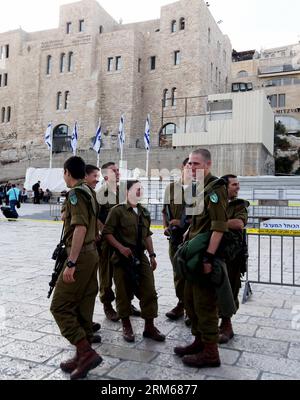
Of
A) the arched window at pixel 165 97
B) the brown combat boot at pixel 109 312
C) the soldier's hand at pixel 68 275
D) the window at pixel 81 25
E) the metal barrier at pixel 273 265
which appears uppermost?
the window at pixel 81 25

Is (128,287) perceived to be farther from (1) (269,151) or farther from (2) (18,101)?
(2) (18,101)

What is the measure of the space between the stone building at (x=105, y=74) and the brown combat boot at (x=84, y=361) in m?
31.8

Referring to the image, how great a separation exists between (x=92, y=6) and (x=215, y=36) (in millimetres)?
13670

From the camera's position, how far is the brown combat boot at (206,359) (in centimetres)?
302

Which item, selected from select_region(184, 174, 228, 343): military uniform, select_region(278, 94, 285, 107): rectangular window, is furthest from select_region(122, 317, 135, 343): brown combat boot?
select_region(278, 94, 285, 107): rectangular window

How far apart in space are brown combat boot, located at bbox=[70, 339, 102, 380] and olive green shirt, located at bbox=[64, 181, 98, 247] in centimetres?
81

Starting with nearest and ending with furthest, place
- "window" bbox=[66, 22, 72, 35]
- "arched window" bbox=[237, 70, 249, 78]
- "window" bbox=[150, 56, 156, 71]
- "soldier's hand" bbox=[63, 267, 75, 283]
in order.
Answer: "soldier's hand" bbox=[63, 267, 75, 283] < "window" bbox=[150, 56, 156, 71] < "window" bbox=[66, 22, 72, 35] < "arched window" bbox=[237, 70, 249, 78]

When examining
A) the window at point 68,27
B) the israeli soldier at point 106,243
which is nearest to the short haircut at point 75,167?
the israeli soldier at point 106,243

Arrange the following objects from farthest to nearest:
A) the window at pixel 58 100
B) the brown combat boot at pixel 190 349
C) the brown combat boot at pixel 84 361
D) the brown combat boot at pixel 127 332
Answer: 1. the window at pixel 58 100
2. the brown combat boot at pixel 127 332
3. the brown combat boot at pixel 190 349
4. the brown combat boot at pixel 84 361

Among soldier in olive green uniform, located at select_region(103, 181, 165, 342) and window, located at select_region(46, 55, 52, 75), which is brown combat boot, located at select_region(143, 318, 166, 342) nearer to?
soldier in olive green uniform, located at select_region(103, 181, 165, 342)

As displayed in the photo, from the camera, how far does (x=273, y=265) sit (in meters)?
7.35

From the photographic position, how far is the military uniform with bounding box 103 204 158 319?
3621 mm

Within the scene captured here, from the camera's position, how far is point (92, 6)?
130 ft

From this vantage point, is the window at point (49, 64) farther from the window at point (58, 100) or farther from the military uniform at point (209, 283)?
the military uniform at point (209, 283)
